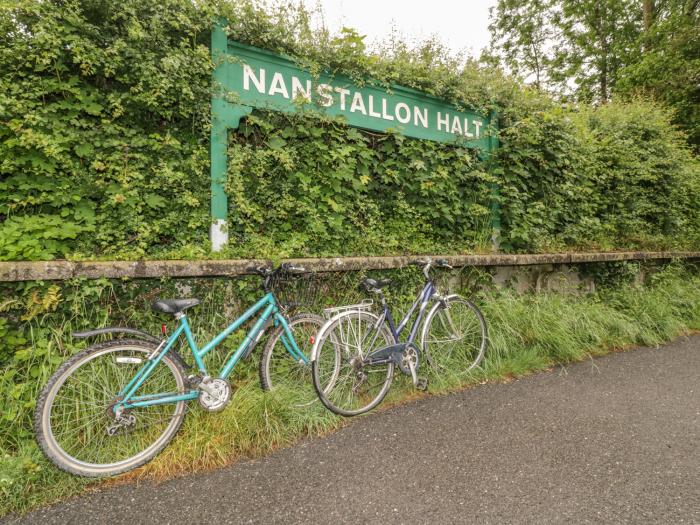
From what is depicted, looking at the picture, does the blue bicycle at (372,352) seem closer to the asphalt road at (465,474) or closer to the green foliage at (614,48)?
the asphalt road at (465,474)

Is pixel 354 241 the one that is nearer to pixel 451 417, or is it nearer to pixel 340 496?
pixel 451 417

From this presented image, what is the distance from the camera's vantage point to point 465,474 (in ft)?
7.31

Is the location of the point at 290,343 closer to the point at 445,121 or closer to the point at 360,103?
the point at 360,103

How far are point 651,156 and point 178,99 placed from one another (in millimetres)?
7392

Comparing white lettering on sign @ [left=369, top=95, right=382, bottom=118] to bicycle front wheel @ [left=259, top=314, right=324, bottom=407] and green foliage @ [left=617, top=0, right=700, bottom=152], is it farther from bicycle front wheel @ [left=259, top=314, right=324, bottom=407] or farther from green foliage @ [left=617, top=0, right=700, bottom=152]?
green foliage @ [left=617, top=0, right=700, bottom=152]

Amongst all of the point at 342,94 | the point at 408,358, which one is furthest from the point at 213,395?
the point at 342,94

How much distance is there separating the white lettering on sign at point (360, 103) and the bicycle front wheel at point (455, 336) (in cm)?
214

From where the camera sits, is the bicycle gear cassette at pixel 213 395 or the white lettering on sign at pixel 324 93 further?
the white lettering on sign at pixel 324 93

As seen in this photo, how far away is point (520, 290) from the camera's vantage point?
16.9 feet

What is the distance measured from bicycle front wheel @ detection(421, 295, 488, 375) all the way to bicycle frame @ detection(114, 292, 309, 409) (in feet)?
4.65

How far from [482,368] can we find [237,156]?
316 cm

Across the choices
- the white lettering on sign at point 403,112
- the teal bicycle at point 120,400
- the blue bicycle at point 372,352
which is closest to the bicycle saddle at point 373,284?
the blue bicycle at point 372,352

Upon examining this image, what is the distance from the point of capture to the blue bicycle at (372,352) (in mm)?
3025

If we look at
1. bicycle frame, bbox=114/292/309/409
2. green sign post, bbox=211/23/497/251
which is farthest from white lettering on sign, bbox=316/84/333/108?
bicycle frame, bbox=114/292/309/409
